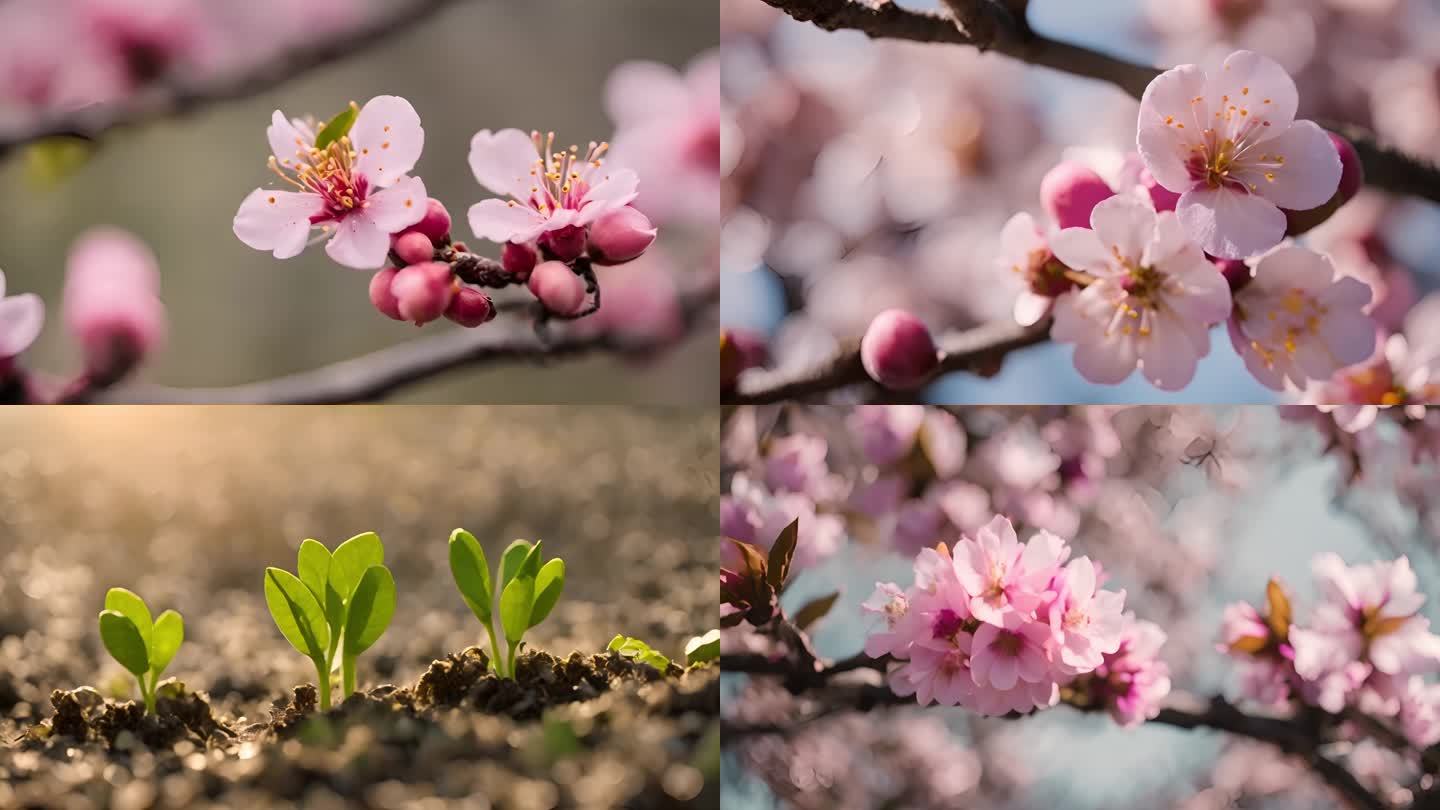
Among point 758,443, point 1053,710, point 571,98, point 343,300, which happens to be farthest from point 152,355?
point 1053,710

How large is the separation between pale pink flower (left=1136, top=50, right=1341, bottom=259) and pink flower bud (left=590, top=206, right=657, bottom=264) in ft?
1.05

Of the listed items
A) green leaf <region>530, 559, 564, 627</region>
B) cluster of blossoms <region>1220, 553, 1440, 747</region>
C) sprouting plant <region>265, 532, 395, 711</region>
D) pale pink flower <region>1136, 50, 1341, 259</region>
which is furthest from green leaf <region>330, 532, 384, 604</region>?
cluster of blossoms <region>1220, 553, 1440, 747</region>

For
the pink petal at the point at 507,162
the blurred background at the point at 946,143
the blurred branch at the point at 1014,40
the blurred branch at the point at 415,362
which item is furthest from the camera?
the blurred background at the point at 946,143

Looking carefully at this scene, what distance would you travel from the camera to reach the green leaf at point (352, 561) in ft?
2.49

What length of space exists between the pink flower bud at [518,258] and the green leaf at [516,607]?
0.23 metres

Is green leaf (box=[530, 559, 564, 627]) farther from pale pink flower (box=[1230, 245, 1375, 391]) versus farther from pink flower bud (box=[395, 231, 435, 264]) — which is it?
pale pink flower (box=[1230, 245, 1375, 391])

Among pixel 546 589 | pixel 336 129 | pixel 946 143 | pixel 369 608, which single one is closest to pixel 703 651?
pixel 546 589

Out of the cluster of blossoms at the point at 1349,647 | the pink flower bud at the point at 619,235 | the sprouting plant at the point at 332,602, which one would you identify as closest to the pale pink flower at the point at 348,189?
the pink flower bud at the point at 619,235

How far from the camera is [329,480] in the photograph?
1157 millimetres

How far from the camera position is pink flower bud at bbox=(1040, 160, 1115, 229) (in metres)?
0.69

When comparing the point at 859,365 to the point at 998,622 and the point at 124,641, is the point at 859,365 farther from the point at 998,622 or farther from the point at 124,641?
the point at 124,641

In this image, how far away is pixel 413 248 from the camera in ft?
2.19

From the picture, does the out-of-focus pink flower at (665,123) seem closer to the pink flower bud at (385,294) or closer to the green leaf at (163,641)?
the pink flower bud at (385,294)

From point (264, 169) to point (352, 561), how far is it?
338 mm
